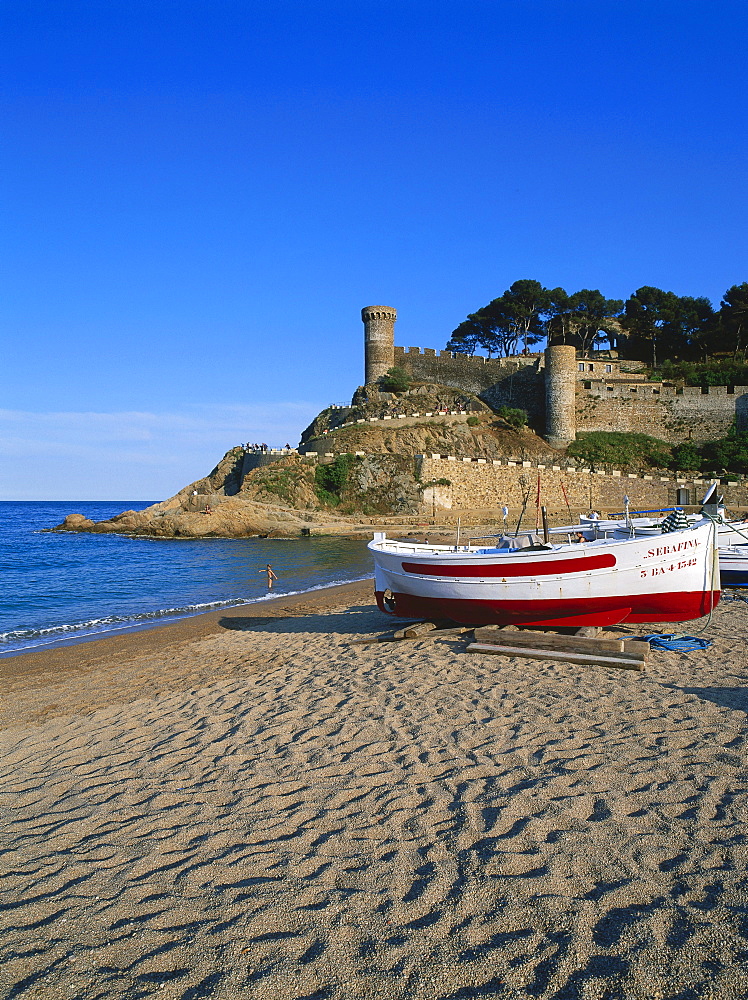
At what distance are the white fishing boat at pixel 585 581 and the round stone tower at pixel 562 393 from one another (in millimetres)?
42849

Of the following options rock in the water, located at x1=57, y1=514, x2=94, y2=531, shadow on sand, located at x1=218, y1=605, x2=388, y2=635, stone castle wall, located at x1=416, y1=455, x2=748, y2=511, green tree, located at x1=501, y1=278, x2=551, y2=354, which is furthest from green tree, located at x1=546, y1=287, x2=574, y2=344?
shadow on sand, located at x1=218, y1=605, x2=388, y2=635

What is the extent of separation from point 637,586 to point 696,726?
12.6 ft

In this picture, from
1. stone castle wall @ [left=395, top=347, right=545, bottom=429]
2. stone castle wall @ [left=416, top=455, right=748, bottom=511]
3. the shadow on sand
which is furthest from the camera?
stone castle wall @ [left=395, top=347, right=545, bottom=429]

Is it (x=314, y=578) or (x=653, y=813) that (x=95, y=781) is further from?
(x=314, y=578)

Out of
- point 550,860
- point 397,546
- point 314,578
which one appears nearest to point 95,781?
point 550,860

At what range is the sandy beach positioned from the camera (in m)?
3.38

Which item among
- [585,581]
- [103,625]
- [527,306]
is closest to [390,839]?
[585,581]

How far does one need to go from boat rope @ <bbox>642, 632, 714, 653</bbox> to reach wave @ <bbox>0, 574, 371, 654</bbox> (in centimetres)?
1138

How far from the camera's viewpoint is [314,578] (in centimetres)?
2317

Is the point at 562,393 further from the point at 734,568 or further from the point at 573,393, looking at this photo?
the point at 734,568

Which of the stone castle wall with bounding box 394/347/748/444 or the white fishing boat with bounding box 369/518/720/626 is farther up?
the stone castle wall with bounding box 394/347/748/444

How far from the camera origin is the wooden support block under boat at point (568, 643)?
8.84m

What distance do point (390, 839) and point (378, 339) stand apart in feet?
185

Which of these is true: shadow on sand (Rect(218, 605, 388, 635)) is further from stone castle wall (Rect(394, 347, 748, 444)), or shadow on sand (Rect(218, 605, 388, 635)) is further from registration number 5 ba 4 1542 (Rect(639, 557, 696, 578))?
stone castle wall (Rect(394, 347, 748, 444))
